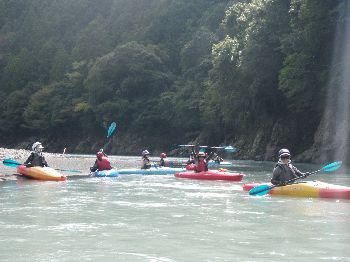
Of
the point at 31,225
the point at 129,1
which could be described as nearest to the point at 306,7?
the point at 31,225

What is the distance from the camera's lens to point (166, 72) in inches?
2218

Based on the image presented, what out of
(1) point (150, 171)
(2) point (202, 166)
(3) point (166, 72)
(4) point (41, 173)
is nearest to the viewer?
(4) point (41, 173)

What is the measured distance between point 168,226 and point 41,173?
902cm

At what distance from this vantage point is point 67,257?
6.70 metres

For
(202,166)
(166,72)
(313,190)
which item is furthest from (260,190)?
(166,72)

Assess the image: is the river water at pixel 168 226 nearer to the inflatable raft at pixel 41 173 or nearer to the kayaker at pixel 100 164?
the inflatable raft at pixel 41 173

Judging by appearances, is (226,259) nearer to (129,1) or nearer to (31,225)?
(31,225)

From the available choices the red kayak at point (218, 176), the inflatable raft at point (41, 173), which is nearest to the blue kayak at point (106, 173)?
the inflatable raft at point (41, 173)

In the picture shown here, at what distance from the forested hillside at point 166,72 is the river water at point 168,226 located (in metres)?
18.2

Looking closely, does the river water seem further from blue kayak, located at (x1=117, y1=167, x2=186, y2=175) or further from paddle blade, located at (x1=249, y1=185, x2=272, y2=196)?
blue kayak, located at (x1=117, y1=167, x2=186, y2=175)

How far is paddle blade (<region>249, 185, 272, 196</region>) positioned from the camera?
13094mm

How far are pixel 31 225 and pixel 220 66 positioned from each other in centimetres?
2807

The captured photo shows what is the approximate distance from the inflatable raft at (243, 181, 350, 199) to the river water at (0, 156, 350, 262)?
30 cm

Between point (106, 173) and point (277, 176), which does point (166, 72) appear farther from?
point (277, 176)
